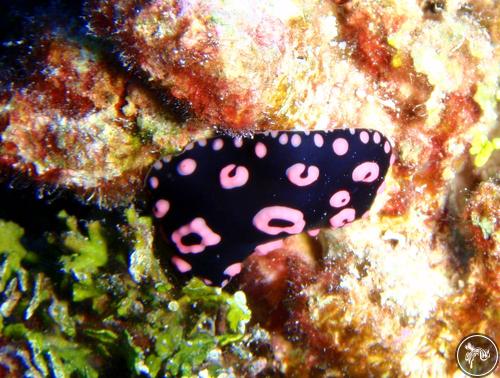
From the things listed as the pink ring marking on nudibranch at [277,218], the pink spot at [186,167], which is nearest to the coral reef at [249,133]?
the pink spot at [186,167]

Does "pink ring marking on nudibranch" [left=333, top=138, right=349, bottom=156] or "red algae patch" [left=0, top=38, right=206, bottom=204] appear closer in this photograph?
"red algae patch" [left=0, top=38, right=206, bottom=204]

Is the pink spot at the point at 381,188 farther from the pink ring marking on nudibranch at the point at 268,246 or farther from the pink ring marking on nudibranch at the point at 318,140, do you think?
the pink ring marking on nudibranch at the point at 268,246

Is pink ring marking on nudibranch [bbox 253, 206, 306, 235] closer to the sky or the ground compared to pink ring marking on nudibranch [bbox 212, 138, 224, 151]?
closer to the ground

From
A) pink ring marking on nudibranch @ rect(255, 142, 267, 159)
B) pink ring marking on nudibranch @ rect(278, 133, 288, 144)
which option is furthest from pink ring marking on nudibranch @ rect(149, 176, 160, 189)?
pink ring marking on nudibranch @ rect(278, 133, 288, 144)

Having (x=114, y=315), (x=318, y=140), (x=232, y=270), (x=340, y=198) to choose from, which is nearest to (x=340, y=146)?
(x=318, y=140)

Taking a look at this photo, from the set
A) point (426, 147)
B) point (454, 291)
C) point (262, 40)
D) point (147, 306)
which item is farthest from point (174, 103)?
point (454, 291)

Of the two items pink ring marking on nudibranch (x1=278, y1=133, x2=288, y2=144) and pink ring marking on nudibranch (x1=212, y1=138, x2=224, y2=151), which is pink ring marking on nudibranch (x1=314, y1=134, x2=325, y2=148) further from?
pink ring marking on nudibranch (x1=212, y1=138, x2=224, y2=151)
